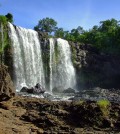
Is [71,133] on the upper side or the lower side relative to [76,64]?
lower

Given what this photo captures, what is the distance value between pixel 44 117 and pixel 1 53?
33.1 metres

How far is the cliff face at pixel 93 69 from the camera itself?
64.4 metres

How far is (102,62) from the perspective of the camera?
66500 millimetres

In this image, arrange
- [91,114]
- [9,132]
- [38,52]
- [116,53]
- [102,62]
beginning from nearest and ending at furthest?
1. [9,132]
2. [91,114]
3. [38,52]
4. [102,62]
5. [116,53]

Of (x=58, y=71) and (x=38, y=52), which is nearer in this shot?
(x=38, y=52)

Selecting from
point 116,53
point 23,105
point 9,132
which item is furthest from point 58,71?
point 9,132

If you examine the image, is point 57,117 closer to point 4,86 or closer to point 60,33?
point 4,86

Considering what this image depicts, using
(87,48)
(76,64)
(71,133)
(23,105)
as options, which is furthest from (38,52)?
(71,133)

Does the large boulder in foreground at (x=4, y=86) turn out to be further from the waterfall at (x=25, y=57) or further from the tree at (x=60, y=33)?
the tree at (x=60, y=33)

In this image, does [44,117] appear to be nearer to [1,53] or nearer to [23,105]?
[23,105]

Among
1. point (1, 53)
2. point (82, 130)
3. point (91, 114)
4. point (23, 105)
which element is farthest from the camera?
point (1, 53)

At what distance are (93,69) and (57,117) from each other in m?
47.1

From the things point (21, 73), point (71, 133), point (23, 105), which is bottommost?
point (71, 133)

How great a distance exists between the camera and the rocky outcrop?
→ 17.7 m
